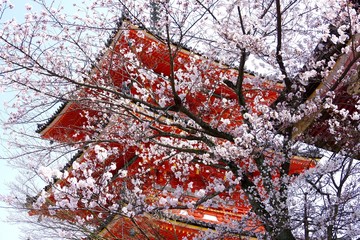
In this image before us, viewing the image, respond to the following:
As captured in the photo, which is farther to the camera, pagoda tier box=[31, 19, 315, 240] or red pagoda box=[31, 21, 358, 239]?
red pagoda box=[31, 21, 358, 239]

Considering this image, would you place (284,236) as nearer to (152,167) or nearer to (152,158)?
(152,167)

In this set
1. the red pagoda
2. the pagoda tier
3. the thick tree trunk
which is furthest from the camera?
the red pagoda

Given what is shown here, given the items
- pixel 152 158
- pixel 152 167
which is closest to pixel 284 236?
pixel 152 167

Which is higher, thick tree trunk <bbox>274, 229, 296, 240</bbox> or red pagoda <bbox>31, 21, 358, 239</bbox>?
red pagoda <bbox>31, 21, 358, 239</bbox>

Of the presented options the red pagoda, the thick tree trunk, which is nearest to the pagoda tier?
the red pagoda

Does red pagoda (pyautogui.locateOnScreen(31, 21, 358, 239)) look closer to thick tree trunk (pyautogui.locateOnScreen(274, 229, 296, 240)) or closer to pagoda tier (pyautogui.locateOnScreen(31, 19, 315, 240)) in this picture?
pagoda tier (pyautogui.locateOnScreen(31, 19, 315, 240))

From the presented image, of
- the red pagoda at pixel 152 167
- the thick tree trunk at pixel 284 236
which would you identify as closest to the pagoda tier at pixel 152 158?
the red pagoda at pixel 152 167

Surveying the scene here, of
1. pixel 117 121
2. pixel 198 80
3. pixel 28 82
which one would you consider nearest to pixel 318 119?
pixel 198 80

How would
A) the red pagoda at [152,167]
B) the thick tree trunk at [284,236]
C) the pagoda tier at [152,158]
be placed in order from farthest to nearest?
the red pagoda at [152,167]
the pagoda tier at [152,158]
the thick tree trunk at [284,236]

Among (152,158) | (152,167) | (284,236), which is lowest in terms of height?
(284,236)

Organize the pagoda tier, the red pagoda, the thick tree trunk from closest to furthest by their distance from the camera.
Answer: the thick tree trunk, the pagoda tier, the red pagoda

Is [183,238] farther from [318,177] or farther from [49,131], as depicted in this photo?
[49,131]

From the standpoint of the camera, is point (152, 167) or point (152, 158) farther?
point (152, 158)

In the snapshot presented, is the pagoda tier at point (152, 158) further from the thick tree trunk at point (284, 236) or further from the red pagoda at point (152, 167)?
the thick tree trunk at point (284, 236)
